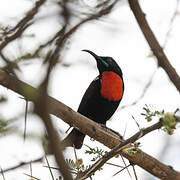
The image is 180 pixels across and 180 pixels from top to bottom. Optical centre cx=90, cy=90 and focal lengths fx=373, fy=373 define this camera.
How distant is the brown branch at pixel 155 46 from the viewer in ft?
6.34

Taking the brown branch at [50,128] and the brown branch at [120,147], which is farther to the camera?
the brown branch at [120,147]


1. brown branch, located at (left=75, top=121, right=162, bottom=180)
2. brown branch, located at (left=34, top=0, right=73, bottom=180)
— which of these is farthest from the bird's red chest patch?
brown branch, located at (left=34, top=0, right=73, bottom=180)

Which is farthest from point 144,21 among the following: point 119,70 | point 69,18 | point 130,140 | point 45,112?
point 119,70

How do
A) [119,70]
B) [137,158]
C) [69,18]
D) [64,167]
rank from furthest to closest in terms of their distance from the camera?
[119,70] → [137,158] → [69,18] → [64,167]

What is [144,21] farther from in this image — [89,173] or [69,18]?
[69,18]

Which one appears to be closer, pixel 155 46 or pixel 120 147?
pixel 155 46

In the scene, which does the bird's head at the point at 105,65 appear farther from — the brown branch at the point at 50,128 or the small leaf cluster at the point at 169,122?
the brown branch at the point at 50,128

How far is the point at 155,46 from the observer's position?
1955 millimetres

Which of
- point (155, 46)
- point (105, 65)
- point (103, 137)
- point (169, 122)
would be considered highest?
point (105, 65)

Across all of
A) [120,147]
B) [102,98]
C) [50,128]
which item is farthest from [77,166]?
[102,98]

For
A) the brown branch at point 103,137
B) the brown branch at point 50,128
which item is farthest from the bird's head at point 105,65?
the brown branch at point 50,128

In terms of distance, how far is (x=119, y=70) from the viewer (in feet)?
19.3

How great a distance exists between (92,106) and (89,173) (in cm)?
311

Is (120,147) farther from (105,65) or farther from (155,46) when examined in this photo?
(105,65)
